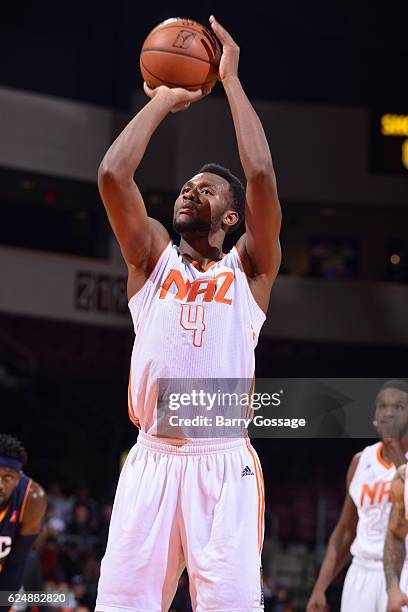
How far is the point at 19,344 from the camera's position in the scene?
55.3 ft

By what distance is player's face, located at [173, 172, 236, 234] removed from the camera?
400 centimetres

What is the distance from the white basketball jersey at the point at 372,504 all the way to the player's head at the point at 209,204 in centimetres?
249

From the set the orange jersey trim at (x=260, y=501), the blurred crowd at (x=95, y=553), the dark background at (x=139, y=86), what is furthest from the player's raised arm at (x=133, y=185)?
the dark background at (x=139, y=86)

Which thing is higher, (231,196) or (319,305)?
(319,305)

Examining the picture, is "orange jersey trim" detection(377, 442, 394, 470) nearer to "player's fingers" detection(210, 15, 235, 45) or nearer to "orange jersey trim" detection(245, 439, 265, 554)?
"orange jersey trim" detection(245, 439, 265, 554)

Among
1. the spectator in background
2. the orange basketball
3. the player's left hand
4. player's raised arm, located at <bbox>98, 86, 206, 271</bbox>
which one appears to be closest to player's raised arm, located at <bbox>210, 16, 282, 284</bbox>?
the player's left hand

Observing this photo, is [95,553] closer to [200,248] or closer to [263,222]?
[200,248]

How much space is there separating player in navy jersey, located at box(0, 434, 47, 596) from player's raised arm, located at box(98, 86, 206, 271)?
1.88m

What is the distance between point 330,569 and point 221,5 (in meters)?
12.4

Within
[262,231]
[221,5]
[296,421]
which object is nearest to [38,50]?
[221,5]

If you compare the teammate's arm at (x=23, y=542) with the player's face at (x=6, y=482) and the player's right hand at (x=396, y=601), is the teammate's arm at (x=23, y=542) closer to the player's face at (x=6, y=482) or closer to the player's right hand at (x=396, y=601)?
the player's face at (x=6, y=482)

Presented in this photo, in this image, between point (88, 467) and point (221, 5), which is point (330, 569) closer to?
point (88, 467)

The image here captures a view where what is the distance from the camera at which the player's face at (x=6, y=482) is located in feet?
17.7

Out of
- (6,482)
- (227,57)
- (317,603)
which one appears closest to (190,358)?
(227,57)
